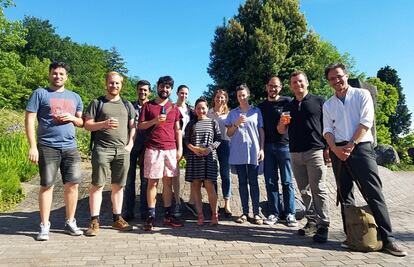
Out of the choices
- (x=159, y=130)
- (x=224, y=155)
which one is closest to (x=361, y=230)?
(x=224, y=155)

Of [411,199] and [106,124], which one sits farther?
[411,199]

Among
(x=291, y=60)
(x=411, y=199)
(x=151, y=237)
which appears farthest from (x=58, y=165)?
(x=291, y=60)

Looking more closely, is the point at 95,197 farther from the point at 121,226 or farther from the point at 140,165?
the point at 140,165

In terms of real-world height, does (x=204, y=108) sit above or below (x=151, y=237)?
above

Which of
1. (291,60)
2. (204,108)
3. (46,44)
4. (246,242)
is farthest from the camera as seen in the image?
(46,44)

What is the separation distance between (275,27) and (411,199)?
57.8 ft

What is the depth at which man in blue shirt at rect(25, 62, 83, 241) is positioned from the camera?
15.7 feet

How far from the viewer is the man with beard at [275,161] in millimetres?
5723

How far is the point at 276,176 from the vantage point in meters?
5.85

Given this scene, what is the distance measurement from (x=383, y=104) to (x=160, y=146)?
33.9 m

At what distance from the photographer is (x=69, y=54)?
55.1 m

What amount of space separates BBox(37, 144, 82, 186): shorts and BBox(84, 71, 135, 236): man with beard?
0.86 ft

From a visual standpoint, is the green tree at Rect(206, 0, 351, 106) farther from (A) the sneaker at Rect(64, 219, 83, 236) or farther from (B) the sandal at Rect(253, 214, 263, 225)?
(A) the sneaker at Rect(64, 219, 83, 236)

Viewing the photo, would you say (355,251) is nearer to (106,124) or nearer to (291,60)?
(106,124)
